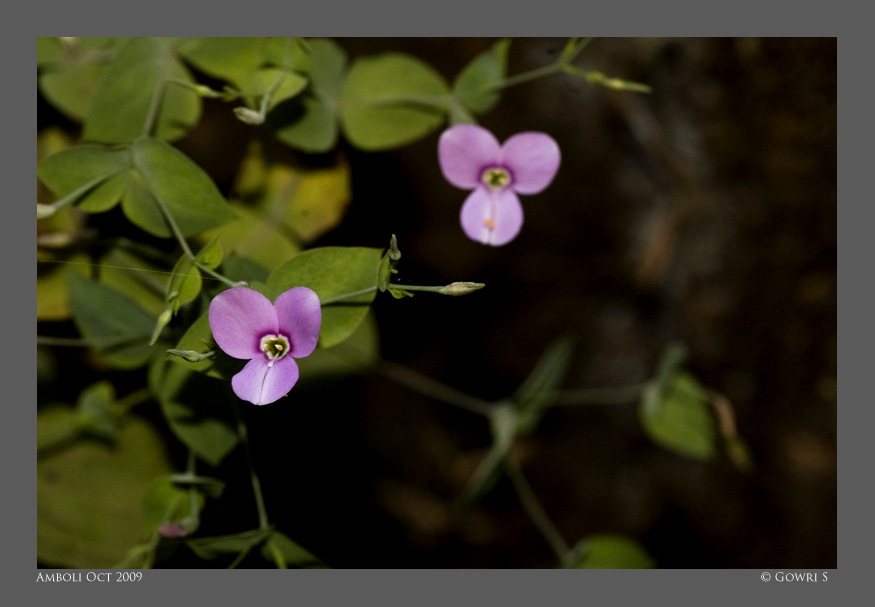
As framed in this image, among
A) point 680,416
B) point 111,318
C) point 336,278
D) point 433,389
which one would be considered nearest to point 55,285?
point 111,318

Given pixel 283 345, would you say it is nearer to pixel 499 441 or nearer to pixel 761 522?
pixel 499 441

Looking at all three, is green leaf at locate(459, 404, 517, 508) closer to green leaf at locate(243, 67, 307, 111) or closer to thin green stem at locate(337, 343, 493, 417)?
thin green stem at locate(337, 343, 493, 417)

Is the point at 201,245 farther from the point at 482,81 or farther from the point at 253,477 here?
the point at 482,81

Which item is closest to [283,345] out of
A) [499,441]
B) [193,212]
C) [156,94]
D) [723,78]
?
[193,212]

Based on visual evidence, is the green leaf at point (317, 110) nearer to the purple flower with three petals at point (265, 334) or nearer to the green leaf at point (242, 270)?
the green leaf at point (242, 270)

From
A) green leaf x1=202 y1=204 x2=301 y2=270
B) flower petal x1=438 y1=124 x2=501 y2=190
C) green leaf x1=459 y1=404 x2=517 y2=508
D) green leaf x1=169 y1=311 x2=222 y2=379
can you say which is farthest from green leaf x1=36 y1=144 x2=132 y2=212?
green leaf x1=459 y1=404 x2=517 y2=508

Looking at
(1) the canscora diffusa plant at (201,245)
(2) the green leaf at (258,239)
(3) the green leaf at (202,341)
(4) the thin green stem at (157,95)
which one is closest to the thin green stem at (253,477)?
(1) the canscora diffusa plant at (201,245)
